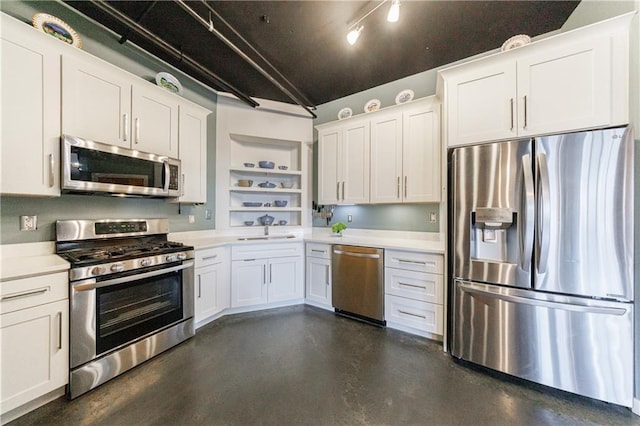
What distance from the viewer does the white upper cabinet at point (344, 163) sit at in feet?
11.1

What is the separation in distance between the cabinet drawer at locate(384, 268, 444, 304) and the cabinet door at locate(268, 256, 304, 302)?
1.27 metres

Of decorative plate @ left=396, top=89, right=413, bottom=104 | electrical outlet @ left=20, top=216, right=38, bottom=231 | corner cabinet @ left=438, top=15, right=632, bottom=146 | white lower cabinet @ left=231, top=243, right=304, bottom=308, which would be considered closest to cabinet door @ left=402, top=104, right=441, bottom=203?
decorative plate @ left=396, top=89, right=413, bottom=104

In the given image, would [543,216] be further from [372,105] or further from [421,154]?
[372,105]

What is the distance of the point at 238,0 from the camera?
2117 millimetres

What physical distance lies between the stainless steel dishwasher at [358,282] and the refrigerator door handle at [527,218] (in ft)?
4.22

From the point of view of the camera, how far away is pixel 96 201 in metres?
2.32

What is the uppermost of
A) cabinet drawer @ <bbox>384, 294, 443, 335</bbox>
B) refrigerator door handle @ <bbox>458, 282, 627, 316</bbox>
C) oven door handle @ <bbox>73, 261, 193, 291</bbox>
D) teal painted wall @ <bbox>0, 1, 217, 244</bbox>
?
teal painted wall @ <bbox>0, 1, 217, 244</bbox>

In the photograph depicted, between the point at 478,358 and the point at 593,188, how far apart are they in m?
1.55

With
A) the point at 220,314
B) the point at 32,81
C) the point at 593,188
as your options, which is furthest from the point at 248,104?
the point at 593,188

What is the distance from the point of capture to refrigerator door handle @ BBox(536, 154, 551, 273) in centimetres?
184

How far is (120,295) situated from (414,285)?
2.72 metres

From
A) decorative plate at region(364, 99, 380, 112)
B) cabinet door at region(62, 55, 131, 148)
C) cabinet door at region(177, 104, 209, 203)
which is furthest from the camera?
decorative plate at region(364, 99, 380, 112)

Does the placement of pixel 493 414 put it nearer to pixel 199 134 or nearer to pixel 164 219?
pixel 164 219

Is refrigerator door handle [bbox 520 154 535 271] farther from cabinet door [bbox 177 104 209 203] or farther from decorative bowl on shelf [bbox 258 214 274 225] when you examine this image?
cabinet door [bbox 177 104 209 203]
